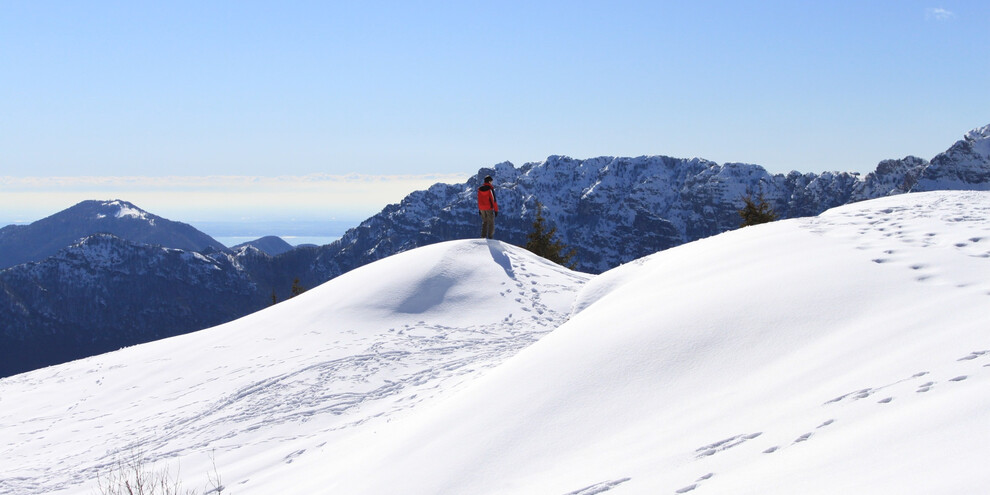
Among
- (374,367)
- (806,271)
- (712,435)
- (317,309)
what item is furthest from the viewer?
(317,309)

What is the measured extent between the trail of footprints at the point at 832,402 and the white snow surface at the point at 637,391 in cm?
3

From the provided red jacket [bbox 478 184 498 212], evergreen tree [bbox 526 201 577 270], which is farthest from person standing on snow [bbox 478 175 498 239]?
evergreen tree [bbox 526 201 577 270]

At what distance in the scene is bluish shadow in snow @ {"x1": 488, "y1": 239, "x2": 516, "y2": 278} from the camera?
22.1 metres

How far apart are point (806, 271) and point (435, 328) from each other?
10.3 m

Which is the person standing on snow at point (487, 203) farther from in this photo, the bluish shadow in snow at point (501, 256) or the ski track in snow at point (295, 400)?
the ski track in snow at point (295, 400)

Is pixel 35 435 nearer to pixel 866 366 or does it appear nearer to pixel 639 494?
pixel 639 494

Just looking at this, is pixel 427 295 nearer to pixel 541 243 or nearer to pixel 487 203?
pixel 487 203

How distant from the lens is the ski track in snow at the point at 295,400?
483 inches

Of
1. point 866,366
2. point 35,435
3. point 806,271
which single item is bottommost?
point 35,435

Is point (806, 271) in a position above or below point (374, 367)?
above

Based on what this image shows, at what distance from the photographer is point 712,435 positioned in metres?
6.55

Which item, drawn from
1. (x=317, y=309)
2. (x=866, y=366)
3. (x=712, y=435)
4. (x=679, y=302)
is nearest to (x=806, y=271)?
(x=679, y=302)

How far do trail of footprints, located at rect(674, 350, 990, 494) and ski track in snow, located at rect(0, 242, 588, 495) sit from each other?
7.04 m

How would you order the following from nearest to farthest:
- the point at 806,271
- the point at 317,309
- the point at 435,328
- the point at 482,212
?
the point at 806,271 → the point at 435,328 → the point at 317,309 → the point at 482,212
